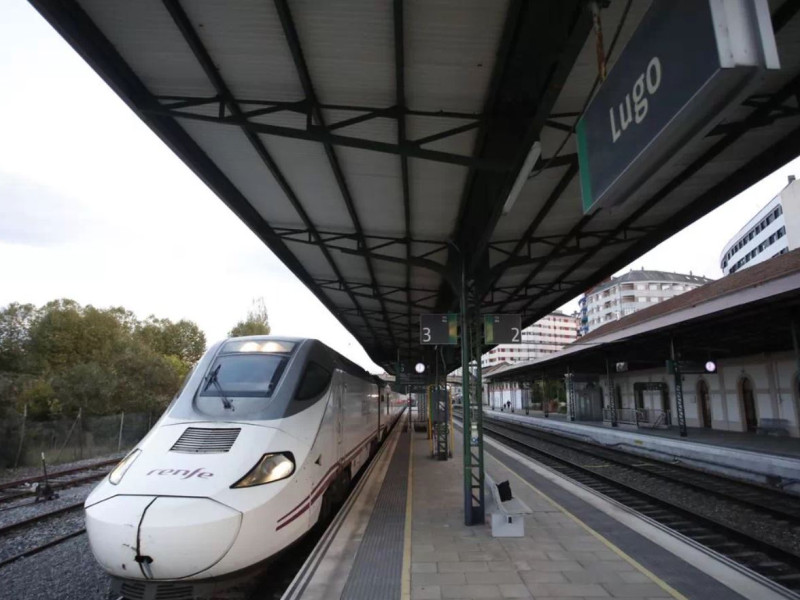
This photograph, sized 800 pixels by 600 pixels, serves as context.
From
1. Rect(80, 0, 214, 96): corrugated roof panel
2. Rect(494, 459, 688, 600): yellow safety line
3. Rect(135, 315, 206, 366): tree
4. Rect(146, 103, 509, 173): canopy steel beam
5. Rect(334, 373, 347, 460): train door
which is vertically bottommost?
Rect(494, 459, 688, 600): yellow safety line

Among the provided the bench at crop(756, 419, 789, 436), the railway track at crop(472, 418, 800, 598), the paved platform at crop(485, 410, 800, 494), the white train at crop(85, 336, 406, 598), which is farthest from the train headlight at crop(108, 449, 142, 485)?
the bench at crop(756, 419, 789, 436)

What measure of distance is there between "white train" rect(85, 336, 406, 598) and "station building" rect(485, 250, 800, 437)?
1138 cm

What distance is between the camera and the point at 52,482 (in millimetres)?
12344

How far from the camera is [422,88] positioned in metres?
4.85

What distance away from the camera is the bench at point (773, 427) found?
64.9 feet

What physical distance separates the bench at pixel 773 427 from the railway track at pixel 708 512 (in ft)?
24.7

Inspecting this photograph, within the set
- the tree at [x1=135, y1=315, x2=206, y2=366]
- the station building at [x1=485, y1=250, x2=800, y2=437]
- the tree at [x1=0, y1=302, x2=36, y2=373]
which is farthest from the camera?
the tree at [x1=135, y1=315, x2=206, y2=366]

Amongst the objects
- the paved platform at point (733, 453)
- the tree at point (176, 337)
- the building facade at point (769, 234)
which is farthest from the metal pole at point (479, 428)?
the tree at point (176, 337)

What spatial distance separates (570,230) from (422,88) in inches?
196

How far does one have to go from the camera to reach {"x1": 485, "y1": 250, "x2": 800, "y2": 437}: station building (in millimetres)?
13789

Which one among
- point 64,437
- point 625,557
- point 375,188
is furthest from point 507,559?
point 64,437

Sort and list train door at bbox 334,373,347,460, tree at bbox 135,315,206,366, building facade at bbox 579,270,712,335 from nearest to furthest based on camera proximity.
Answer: train door at bbox 334,373,347,460
tree at bbox 135,315,206,366
building facade at bbox 579,270,712,335

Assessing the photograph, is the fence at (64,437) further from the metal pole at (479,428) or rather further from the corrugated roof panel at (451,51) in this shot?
the corrugated roof panel at (451,51)

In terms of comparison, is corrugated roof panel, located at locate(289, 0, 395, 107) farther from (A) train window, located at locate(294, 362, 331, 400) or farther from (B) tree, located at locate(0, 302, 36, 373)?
(B) tree, located at locate(0, 302, 36, 373)
